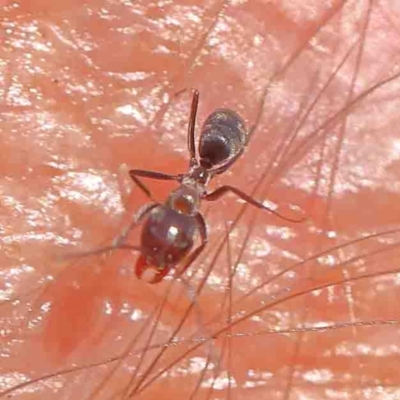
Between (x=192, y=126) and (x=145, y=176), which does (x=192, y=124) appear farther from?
(x=145, y=176)

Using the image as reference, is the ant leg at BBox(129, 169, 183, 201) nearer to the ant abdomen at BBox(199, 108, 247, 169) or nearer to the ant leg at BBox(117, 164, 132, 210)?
the ant leg at BBox(117, 164, 132, 210)

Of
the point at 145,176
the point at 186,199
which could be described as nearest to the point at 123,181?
the point at 145,176

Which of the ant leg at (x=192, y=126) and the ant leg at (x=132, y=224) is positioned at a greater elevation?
the ant leg at (x=192, y=126)

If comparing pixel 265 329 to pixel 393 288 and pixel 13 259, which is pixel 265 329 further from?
pixel 13 259

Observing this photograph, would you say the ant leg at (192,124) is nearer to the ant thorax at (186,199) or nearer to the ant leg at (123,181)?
the ant thorax at (186,199)

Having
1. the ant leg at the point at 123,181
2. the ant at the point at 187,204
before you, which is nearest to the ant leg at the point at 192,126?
the ant at the point at 187,204

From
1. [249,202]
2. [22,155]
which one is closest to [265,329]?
[249,202]
